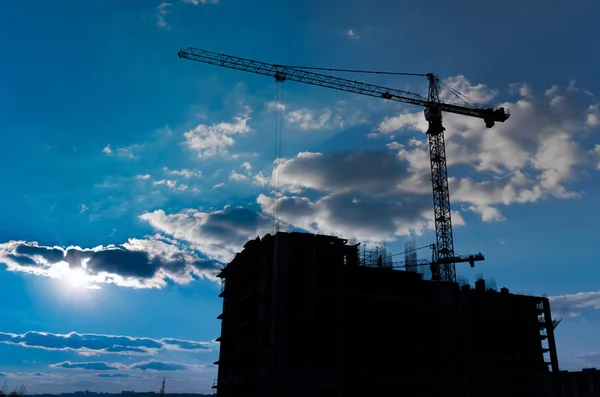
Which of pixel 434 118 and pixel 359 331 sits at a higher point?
pixel 434 118

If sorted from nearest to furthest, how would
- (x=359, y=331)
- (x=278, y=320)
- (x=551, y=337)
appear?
(x=278, y=320) → (x=359, y=331) → (x=551, y=337)

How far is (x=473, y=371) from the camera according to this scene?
281ft

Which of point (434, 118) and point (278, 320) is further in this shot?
point (434, 118)

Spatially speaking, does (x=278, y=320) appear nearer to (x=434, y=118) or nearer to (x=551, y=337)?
(x=551, y=337)

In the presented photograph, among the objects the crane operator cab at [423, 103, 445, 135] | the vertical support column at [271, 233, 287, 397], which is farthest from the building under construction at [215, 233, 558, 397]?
the crane operator cab at [423, 103, 445, 135]

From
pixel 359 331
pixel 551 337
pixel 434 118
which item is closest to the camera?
pixel 359 331

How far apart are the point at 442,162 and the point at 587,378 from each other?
54.8 m

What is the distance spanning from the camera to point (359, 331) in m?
79.7

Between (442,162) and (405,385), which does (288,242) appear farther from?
(442,162)

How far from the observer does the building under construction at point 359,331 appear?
72250 millimetres

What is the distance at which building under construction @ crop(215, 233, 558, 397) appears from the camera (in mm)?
72250

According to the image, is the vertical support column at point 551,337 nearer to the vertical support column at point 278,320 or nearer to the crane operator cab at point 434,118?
the crane operator cab at point 434,118

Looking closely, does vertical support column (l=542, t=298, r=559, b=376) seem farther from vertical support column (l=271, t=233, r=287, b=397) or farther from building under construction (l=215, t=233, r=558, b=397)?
vertical support column (l=271, t=233, r=287, b=397)

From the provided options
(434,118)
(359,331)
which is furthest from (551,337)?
(434,118)
